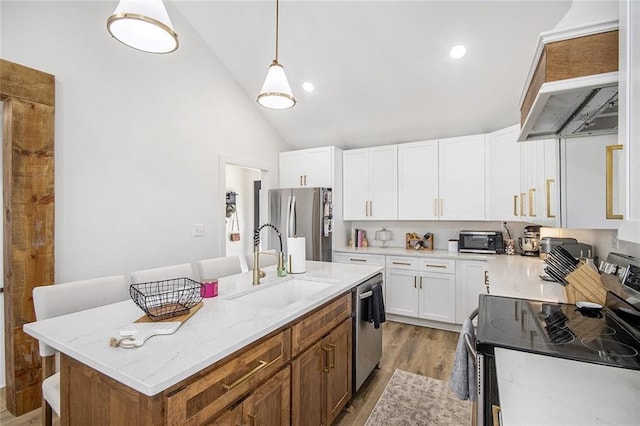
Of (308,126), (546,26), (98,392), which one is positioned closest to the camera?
(98,392)

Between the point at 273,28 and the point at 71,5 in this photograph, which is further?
the point at 273,28

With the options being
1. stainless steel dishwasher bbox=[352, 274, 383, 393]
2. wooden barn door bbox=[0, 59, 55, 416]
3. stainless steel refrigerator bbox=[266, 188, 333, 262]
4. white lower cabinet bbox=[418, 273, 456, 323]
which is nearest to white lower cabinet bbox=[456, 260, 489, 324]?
white lower cabinet bbox=[418, 273, 456, 323]

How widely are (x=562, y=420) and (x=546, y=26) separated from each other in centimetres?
299

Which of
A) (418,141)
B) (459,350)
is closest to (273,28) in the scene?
(418,141)

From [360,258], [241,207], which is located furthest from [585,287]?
[241,207]

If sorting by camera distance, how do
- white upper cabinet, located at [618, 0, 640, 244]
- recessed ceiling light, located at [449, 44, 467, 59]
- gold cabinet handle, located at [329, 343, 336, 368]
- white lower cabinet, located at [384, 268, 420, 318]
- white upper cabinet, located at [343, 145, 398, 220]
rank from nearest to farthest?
white upper cabinet, located at [618, 0, 640, 244], gold cabinet handle, located at [329, 343, 336, 368], recessed ceiling light, located at [449, 44, 467, 59], white lower cabinet, located at [384, 268, 420, 318], white upper cabinet, located at [343, 145, 398, 220]

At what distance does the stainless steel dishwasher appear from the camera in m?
2.18

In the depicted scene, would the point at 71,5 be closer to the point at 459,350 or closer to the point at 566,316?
the point at 459,350

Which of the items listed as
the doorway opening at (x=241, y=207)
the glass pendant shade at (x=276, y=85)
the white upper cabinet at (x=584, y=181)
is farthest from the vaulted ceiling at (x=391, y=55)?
the doorway opening at (x=241, y=207)

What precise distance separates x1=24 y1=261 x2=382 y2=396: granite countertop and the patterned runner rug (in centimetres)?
103

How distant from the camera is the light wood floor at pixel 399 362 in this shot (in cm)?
207

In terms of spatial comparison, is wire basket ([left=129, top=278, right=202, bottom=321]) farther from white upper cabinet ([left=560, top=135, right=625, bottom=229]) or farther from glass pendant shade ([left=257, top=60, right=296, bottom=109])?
white upper cabinet ([left=560, top=135, right=625, bottom=229])

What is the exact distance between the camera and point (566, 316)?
4.73ft

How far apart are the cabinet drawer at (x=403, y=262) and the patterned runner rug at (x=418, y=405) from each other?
1443 millimetres
